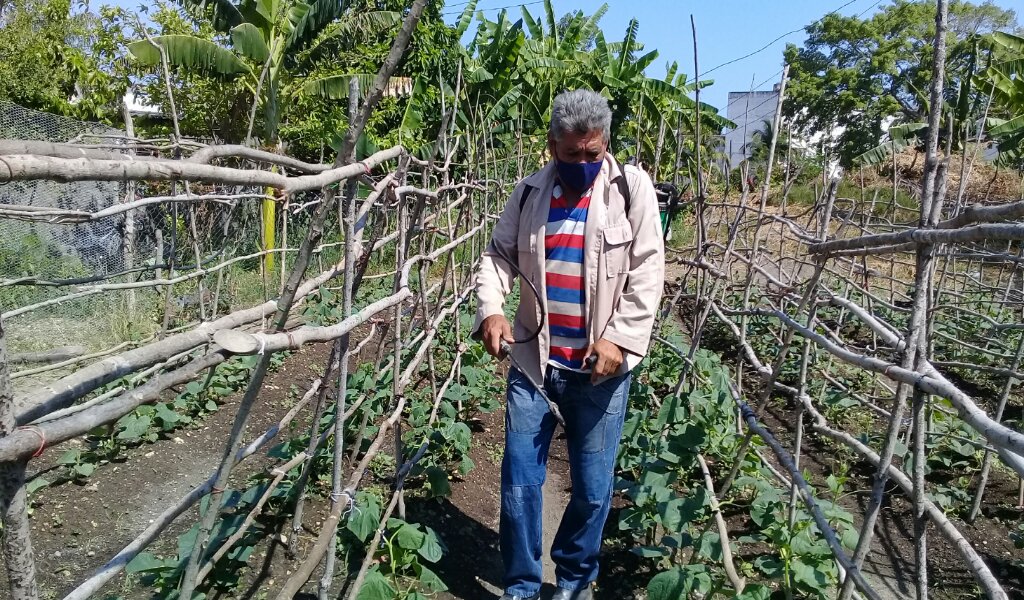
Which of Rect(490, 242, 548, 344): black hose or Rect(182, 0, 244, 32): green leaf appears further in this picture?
Rect(182, 0, 244, 32): green leaf

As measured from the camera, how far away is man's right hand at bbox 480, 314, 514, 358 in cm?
230

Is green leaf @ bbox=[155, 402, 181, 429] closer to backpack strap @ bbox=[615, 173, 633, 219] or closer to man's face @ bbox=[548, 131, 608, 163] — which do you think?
man's face @ bbox=[548, 131, 608, 163]

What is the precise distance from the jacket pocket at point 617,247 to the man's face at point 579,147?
244 millimetres

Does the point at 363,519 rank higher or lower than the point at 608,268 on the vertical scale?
lower

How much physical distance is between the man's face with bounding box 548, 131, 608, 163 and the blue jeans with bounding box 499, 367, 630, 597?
738 mm

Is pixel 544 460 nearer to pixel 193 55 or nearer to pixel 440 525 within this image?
pixel 440 525

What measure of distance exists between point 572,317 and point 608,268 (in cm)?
21

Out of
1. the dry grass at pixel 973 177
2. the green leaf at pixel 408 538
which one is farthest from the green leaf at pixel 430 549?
the dry grass at pixel 973 177

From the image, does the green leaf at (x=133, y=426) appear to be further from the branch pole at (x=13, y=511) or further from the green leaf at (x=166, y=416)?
the branch pole at (x=13, y=511)

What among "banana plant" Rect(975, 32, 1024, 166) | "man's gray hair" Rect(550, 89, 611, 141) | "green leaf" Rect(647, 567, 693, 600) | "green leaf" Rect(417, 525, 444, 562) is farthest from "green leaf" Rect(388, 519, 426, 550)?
"banana plant" Rect(975, 32, 1024, 166)

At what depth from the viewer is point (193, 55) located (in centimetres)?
983

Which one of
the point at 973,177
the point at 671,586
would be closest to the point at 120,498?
the point at 671,586

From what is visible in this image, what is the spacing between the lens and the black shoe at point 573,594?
2.48 meters

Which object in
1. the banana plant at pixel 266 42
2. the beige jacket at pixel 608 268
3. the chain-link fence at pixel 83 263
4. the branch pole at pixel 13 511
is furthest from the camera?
the banana plant at pixel 266 42
